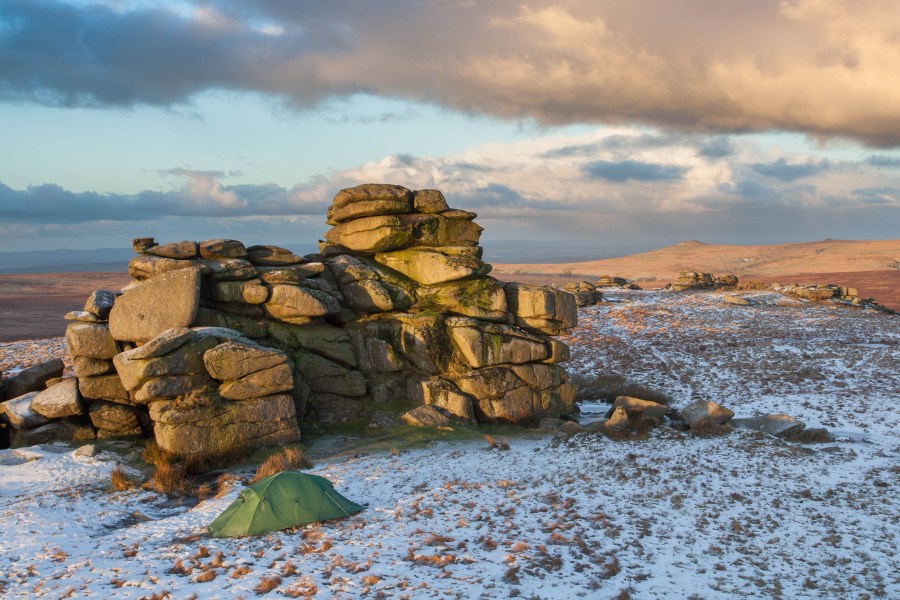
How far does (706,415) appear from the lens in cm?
2622

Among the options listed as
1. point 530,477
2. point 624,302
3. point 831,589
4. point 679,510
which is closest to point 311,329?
point 530,477

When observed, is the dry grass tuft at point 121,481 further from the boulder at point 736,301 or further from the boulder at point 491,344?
the boulder at point 736,301

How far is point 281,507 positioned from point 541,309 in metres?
17.7

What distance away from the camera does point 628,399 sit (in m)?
29.2

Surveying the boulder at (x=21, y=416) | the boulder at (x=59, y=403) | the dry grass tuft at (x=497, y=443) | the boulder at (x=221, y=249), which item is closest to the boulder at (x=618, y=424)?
the dry grass tuft at (x=497, y=443)

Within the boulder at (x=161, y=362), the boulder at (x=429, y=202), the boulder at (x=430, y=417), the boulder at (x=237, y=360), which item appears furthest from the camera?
the boulder at (x=429, y=202)

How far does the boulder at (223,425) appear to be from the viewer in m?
21.6

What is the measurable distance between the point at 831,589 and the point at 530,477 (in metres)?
9.05

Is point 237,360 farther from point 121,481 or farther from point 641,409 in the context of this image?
point 641,409

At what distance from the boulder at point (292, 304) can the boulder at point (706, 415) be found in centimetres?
1744

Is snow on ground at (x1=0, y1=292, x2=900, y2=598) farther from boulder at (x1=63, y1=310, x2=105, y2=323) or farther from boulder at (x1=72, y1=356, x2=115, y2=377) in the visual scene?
boulder at (x1=63, y1=310, x2=105, y2=323)

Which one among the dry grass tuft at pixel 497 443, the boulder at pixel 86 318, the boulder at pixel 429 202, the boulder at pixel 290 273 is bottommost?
the dry grass tuft at pixel 497 443

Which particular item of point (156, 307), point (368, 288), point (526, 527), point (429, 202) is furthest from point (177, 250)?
point (526, 527)

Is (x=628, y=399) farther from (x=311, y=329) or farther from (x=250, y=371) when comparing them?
(x=250, y=371)
